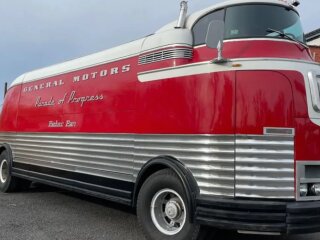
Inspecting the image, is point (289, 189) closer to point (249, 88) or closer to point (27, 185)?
point (249, 88)

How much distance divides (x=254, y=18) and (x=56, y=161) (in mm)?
4598

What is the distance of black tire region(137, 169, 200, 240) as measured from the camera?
5559 millimetres

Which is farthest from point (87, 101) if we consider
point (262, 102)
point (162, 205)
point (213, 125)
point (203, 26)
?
point (262, 102)

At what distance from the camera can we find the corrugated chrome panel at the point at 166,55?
5.91m

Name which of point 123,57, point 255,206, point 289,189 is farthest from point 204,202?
point 123,57

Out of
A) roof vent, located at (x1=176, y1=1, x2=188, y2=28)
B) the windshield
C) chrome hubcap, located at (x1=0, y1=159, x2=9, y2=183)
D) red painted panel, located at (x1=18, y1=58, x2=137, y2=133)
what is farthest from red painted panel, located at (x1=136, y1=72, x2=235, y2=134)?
chrome hubcap, located at (x1=0, y1=159, x2=9, y2=183)

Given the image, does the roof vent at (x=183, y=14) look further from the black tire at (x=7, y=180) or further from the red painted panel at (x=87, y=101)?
the black tire at (x=7, y=180)

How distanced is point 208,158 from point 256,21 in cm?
175

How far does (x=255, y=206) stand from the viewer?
16.5 ft

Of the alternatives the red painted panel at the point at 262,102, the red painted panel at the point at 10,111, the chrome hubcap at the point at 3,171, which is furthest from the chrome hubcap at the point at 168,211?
the chrome hubcap at the point at 3,171

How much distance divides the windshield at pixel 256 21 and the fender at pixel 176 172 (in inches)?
63.9

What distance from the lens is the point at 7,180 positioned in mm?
10672

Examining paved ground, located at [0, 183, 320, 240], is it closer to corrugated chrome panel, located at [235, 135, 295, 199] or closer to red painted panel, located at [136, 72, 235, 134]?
corrugated chrome panel, located at [235, 135, 295, 199]

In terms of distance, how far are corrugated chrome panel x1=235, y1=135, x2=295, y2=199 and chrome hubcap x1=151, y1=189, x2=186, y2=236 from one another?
912 mm
